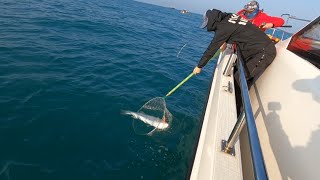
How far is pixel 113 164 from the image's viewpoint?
14.6ft

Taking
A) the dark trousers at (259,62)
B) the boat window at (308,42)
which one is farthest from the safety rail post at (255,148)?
the dark trousers at (259,62)

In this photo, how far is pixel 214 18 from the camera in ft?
15.2

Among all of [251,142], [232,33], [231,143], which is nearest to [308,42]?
[232,33]

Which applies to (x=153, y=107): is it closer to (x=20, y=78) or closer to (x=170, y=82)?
(x=170, y=82)

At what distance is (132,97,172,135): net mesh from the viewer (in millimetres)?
5551

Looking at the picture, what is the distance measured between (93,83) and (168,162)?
12.8ft

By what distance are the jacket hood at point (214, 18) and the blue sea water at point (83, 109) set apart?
79.2 inches

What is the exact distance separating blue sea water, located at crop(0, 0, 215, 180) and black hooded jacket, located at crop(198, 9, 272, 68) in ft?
5.62

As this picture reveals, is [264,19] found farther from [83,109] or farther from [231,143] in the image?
[83,109]

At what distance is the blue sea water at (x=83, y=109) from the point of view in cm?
433

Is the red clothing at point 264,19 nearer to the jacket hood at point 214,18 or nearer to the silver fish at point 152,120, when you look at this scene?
the jacket hood at point 214,18

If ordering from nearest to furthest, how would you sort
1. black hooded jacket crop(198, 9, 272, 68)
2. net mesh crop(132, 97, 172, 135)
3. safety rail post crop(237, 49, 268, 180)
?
safety rail post crop(237, 49, 268, 180)
black hooded jacket crop(198, 9, 272, 68)
net mesh crop(132, 97, 172, 135)

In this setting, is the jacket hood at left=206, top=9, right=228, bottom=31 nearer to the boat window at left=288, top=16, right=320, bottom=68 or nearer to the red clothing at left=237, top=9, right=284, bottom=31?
the boat window at left=288, top=16, right=320, bottom=68

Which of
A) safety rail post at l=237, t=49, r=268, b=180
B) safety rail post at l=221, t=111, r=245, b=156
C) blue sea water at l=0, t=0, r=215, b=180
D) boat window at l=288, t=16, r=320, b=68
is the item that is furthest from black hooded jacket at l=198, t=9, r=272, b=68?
safety rail post at l=237, t=49, r=268, b=180
